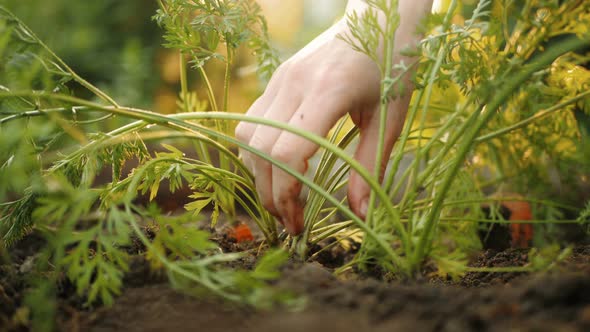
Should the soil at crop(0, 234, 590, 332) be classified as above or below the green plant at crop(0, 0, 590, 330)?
below

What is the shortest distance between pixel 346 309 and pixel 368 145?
1.12 feet

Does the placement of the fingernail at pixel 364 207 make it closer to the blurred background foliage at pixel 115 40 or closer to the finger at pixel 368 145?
the finger at pixel 368 145

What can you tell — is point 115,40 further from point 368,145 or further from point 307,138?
point 307,138

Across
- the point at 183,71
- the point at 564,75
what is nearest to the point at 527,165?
the point at 564,75

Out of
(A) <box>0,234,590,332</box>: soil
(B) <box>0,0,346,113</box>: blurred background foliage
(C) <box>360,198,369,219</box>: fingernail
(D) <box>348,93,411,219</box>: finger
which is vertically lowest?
(A) <box>0,234,590,332</box>: soil

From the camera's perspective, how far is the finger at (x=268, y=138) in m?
0.75

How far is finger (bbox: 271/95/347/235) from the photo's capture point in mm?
718

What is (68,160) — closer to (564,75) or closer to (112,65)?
(564,75)

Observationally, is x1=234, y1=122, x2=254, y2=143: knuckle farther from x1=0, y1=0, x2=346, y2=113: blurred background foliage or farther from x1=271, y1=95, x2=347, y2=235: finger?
x1=0, y1=0, x2=346, y2=113: blurred background foliage

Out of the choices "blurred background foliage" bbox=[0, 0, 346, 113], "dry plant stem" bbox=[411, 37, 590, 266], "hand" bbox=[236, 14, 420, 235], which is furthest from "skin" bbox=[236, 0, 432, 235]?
"blurred background foliage" bbox=[0, 0, 346, 113]

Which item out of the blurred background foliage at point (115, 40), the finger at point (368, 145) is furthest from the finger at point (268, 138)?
the blurred background foliage at point (115, 40)

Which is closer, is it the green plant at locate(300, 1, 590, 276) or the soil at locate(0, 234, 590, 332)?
the soil at locate(0, 234, 590, 332)

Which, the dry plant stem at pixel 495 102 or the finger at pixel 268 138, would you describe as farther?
the finger at pixel 268 138

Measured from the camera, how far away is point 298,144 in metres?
0.72
